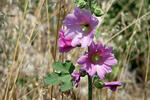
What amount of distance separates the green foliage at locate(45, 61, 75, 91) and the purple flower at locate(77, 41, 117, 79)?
0.10 meters

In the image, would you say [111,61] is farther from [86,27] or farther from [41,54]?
[41,54]

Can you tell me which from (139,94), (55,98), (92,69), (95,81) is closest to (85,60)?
(92,69)

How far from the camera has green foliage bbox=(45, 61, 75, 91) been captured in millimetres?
991

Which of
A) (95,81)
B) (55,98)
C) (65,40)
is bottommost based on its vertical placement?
(55,98)

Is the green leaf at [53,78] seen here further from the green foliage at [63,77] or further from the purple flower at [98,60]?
the purple flower at [98,60]

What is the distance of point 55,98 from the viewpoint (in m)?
1.57

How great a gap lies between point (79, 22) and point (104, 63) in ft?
0.54

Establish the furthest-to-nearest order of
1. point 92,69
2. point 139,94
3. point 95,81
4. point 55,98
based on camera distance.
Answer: point 139,94 < point 55,98 < point 95,81 < point 92,69

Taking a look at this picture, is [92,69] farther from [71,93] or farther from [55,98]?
[55,98]

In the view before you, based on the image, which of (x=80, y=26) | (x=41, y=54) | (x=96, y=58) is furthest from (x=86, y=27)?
(x=41, y=54)

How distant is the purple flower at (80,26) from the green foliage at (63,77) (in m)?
0.11

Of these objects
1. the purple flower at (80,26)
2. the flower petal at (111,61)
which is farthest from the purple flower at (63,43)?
the flower petal at (111,61)

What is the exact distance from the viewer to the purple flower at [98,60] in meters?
0.94

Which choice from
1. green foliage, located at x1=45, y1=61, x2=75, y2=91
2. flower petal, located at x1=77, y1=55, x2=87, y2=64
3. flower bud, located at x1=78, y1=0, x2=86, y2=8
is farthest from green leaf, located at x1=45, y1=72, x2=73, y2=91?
flower bud, located at x1=78, y1=0, x2=86, y2=8
